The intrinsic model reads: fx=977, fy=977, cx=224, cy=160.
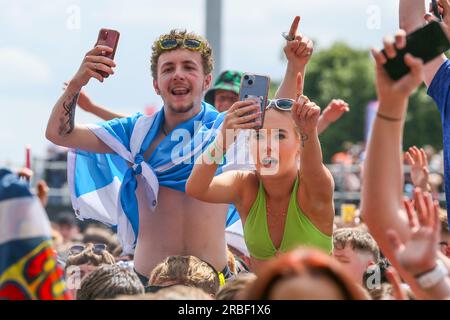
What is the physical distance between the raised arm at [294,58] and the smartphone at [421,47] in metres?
1.83

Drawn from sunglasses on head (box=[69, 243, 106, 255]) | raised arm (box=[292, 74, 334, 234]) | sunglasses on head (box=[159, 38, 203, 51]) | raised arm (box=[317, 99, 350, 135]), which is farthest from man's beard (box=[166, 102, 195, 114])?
sunglasses on head (box=[69, 243, 106, 255])

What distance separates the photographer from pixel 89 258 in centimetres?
544

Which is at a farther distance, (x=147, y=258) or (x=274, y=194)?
(x=147, y=258)

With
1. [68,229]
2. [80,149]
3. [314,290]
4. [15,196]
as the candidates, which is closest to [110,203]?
[80,149]

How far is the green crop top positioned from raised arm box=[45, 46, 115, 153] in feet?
3.21

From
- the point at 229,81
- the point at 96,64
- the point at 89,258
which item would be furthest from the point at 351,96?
the point at 96,64

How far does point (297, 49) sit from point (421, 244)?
228 centimetres

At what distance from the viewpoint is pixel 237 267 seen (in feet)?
17.1

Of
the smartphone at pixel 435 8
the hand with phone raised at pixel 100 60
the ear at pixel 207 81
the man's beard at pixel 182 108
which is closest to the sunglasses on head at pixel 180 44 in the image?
the ear at pixel 207 81

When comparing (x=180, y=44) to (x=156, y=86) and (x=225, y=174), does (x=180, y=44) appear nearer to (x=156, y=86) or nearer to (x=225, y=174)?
(x=156, y=86)

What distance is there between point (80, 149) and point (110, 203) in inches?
17.9

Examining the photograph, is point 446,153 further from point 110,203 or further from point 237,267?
point 110,203

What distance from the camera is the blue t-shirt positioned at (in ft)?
14.9

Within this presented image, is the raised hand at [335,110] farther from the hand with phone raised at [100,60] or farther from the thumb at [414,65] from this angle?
the thumb at [414,65]
